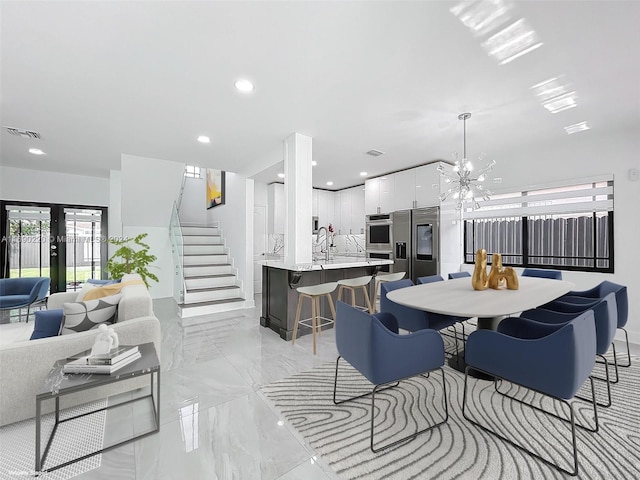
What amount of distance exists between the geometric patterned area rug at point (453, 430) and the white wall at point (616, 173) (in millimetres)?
1744

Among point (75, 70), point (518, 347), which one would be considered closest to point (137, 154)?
point (75, 70)

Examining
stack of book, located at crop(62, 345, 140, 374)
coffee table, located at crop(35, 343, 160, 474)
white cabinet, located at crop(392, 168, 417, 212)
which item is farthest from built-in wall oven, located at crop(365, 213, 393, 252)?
stack of book, located at crop(62, 345, 140, 374)

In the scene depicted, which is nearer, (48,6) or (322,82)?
(48,6)

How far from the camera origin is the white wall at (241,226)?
5383 mm

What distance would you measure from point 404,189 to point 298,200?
2677 millimetres

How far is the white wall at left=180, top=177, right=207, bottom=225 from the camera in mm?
8125

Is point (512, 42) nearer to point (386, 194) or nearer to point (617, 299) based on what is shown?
point (617, 299)

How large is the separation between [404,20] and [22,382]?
3.41 metres

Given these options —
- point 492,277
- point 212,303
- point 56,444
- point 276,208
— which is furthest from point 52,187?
point 492,277

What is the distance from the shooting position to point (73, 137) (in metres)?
3.87

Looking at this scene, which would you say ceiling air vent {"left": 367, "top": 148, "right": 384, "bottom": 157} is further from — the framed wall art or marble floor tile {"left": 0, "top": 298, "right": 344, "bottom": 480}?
the framed wall art

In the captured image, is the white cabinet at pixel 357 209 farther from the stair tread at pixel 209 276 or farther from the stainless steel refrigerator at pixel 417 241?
the stair tread at pixel 209 276

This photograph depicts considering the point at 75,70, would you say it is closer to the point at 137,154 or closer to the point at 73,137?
the point at 73,137

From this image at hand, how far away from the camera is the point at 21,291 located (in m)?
4.29
